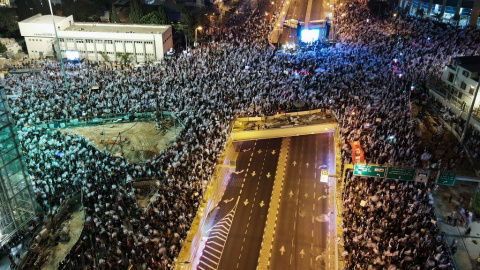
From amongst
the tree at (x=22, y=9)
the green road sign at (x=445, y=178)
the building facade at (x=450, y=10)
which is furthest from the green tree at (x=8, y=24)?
the building facade at (x=450, y=10)

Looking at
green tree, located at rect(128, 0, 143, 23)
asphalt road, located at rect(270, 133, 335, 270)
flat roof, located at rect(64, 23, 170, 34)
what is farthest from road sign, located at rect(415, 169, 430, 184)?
green tree, located at rect(128, 0, 143, 23)

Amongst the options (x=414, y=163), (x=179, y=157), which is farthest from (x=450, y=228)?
(x=179, y=157)

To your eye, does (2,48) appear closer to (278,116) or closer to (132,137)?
(132,137)

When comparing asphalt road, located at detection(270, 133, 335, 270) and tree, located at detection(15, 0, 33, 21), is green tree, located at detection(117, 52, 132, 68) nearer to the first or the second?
tree, located at detection(15, 0, 33, 21)

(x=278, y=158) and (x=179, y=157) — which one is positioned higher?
(x=179, y=157)

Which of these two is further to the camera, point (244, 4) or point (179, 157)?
point (244, 4)

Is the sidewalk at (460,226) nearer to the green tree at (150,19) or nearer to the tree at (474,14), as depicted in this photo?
the tree at (474,14)

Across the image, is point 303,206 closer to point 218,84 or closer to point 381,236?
point 381,236

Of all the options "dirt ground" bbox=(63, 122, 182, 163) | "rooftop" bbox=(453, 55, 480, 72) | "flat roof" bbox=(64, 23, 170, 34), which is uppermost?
"rooftop" bbox=(453, 55, 480, 72)
